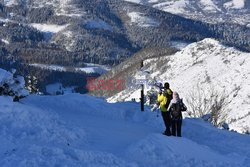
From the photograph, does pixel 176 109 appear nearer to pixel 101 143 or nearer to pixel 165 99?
pixel 165 99

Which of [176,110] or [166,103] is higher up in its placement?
[166,103]

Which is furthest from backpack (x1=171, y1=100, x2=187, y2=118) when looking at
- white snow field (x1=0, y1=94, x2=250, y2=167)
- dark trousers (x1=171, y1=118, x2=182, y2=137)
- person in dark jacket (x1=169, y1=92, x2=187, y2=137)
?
white snow field (x1=0, y1=94, x2=250, y2=167)

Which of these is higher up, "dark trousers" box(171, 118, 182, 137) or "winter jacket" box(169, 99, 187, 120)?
"winter jacket" box(169, 99, 187, 120)

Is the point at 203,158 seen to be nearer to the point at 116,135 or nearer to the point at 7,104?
the point at 116,135

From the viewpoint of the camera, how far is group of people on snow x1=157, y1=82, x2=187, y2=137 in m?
24.0

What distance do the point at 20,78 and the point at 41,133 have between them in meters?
7.65

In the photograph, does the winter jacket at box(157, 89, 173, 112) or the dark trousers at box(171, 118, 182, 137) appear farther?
Result: the winter jacket at box(157, 89, 173, 112)

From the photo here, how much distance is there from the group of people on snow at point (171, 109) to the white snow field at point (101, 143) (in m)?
1.11

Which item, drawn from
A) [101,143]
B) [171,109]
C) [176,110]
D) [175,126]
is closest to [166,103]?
[171,109]

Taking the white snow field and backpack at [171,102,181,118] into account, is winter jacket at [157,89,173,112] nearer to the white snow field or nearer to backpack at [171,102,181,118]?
backpack at [171,102,181,118]

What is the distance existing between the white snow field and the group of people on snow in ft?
3.64

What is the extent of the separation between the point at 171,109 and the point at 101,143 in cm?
407

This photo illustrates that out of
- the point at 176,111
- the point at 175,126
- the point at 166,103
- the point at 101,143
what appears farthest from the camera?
the point at 166,103

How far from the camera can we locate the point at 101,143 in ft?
72.3
